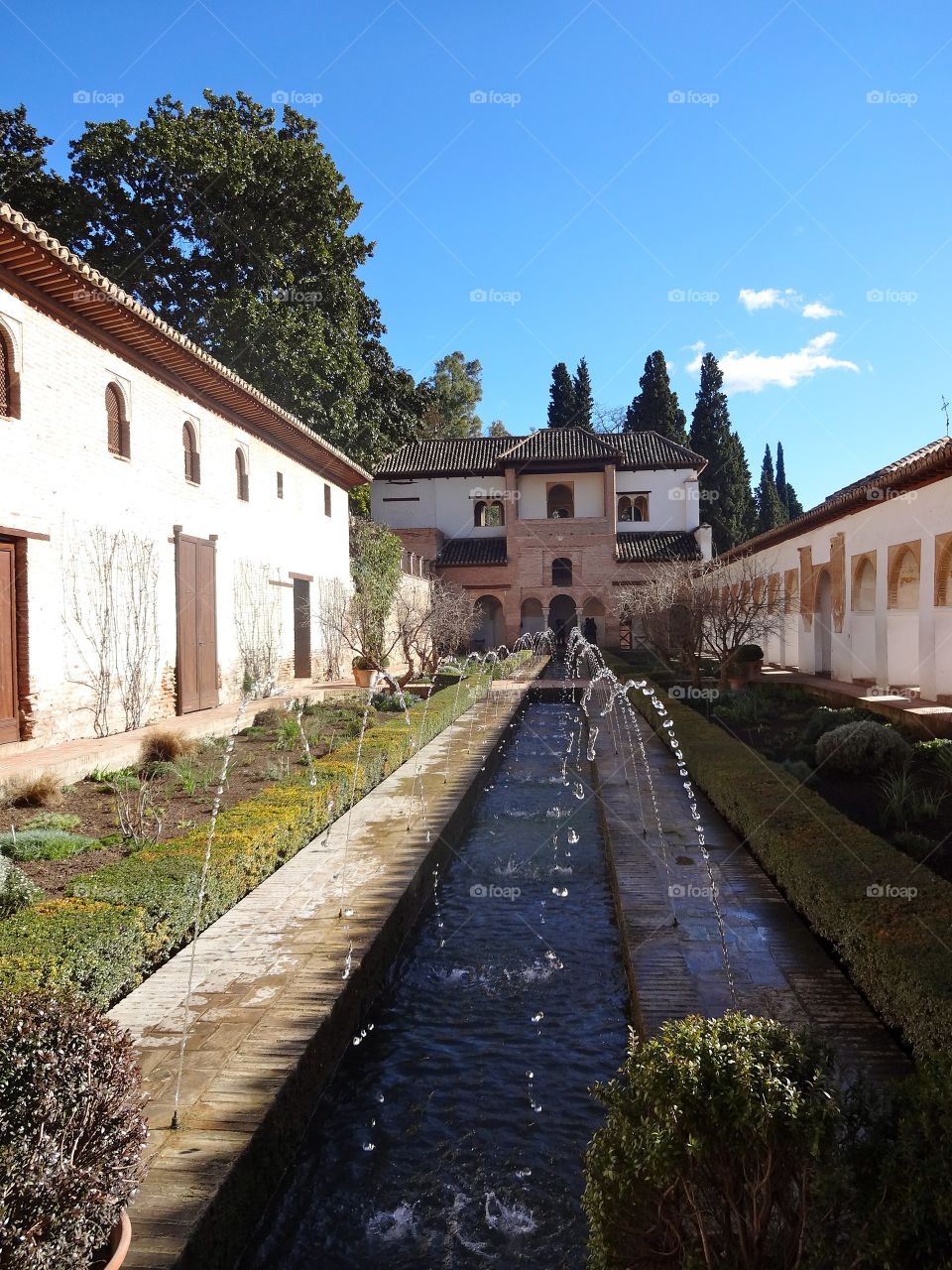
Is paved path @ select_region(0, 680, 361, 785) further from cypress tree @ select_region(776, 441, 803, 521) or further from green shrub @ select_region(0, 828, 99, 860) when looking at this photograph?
cypress tree @ select_region(776, 441, 803, 521)

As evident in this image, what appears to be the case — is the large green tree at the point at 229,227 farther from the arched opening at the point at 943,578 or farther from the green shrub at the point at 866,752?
the green shrub at the point at 866,752

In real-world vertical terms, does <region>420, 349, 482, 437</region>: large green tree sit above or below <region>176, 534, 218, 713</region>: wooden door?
above

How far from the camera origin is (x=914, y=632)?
1465 centimetres

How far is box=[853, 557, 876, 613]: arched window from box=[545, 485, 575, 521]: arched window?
20.2 metres

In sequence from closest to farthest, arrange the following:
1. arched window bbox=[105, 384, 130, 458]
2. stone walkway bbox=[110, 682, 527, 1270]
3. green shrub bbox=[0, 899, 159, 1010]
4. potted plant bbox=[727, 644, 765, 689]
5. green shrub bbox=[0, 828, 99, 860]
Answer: stone walkway bbox=[110, 682, 527, 1270]
green shrub bbox=[0, 899, 159, 1010]
green shrub bbox=[0, 828, 99, 860]
arched window bbox=[105, 384, 130, 458]
potted plant bbox=[727, 644, 765, 689]

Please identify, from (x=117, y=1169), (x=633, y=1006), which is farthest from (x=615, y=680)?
(x=117, y=1169)

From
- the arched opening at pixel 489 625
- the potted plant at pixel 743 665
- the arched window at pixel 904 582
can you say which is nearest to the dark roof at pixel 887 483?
the arched window at pixel 904 582

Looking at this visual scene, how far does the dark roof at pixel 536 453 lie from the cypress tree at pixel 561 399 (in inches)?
293

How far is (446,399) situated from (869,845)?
4437 centimetres

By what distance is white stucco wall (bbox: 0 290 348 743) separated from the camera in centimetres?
939

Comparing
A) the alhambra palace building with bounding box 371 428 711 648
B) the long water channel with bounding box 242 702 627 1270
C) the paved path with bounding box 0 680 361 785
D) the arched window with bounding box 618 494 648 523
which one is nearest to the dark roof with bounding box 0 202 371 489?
the paved path with bounding box 0 680 361 785

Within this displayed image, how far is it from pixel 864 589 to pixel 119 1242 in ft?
56.0

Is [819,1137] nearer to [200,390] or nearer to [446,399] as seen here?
[200,390]

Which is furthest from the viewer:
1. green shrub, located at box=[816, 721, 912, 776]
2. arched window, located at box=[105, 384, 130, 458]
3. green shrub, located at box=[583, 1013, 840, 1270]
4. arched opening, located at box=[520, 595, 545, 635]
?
arched opening, located at box=[520, 595, 545, 635]
